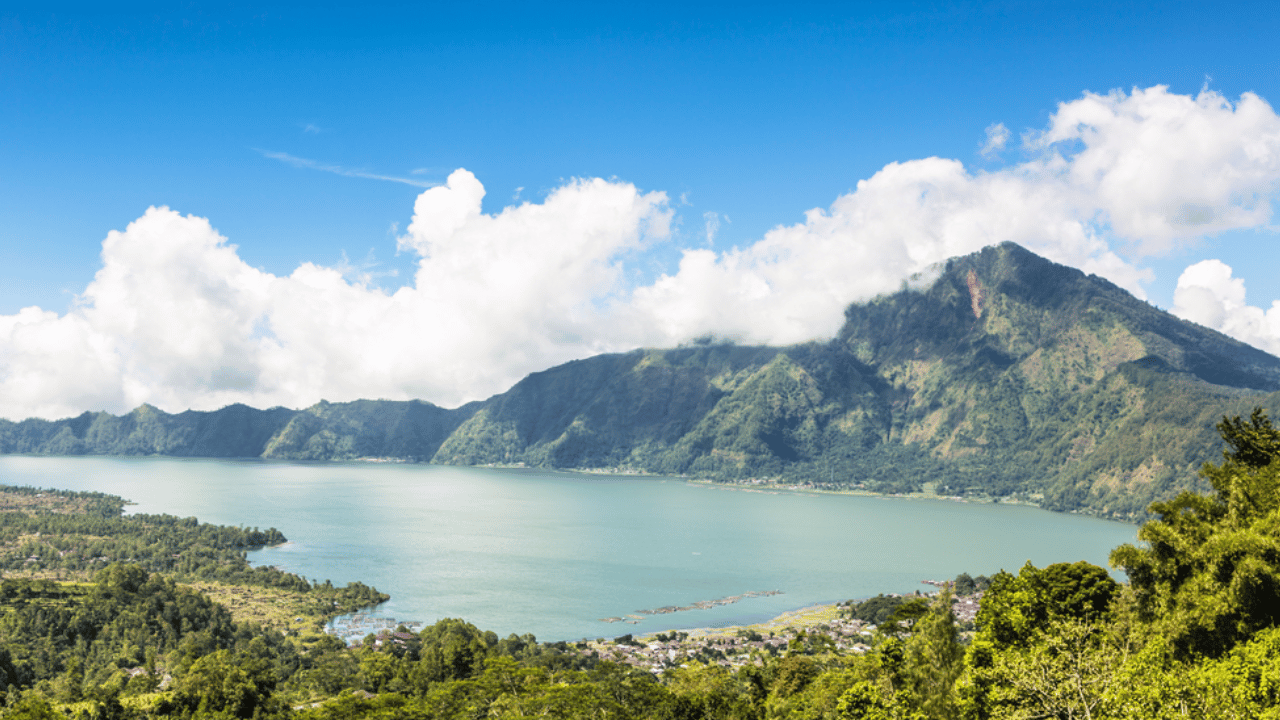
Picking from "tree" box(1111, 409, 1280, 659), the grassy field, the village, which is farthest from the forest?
the village

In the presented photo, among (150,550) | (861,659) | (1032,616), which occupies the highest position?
(1032,616)

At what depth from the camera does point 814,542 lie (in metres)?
117

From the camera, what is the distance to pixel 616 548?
355ft

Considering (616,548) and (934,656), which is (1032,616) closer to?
(934,656)

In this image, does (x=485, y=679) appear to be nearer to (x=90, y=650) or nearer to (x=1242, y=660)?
(x=1242, y=660)

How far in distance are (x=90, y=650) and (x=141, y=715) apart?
2698 cm

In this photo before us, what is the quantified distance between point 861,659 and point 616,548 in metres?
75.2

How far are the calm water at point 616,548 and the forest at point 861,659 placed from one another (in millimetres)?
15981

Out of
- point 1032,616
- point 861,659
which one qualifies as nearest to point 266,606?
point 861,659

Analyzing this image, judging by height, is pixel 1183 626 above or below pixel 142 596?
above

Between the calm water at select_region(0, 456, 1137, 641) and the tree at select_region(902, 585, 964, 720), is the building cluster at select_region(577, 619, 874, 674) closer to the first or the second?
the calm water at select_region(0, 456, 1137, 641)

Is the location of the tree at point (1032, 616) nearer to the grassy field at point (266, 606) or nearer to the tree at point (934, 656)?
the tree at point (934, 656)

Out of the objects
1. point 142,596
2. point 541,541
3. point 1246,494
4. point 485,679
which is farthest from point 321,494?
point 1246,494

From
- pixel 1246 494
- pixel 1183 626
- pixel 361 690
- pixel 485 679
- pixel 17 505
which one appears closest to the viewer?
pixel 1183 626
